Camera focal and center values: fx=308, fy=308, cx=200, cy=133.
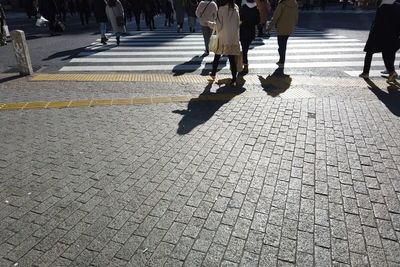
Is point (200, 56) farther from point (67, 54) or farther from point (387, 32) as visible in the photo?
point (387, 32)

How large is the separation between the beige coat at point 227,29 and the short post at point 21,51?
468cm

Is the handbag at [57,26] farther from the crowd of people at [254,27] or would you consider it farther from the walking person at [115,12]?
the crowd of people at [254,27]

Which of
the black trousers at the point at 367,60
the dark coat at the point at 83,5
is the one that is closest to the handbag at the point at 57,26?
the dark coat at the point at 83,5

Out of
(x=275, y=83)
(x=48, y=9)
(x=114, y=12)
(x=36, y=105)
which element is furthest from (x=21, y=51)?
(x=48, y=9)

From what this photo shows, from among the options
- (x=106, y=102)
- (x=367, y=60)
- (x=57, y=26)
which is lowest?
(x=106, y=102)

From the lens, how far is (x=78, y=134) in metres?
4.57

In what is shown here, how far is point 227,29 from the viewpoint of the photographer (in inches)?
253

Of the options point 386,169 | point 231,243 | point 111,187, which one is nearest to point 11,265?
point 111,187

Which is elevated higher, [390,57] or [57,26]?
[57,26]

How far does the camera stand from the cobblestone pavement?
2475mm

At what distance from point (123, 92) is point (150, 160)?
3.13 metres

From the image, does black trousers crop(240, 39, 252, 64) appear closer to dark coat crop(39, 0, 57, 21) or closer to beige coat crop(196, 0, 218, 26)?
beige coat crop(196, 0, 218, 26)

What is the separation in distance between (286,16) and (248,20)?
1.10m

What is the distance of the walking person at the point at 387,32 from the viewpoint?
6.40 m
